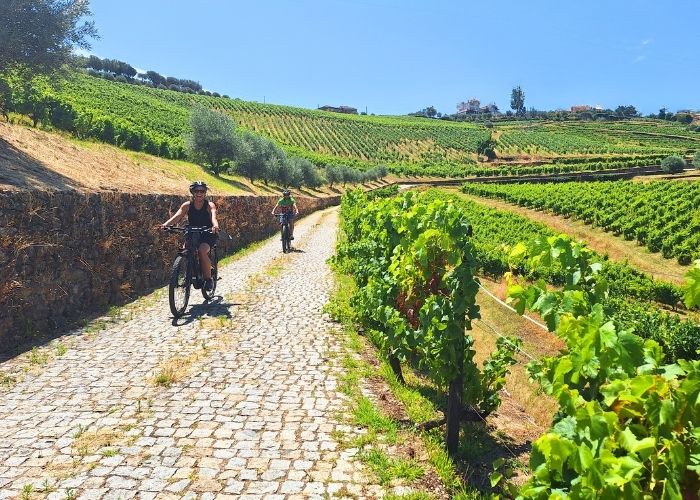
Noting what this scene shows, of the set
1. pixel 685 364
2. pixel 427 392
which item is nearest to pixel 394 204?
pixel 427 392

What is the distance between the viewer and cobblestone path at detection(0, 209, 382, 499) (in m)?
3.93

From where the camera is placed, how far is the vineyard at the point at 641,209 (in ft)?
82.1

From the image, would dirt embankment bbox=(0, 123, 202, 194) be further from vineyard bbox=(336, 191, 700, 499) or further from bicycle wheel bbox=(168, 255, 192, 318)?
vineyard bbox=(336, 191, 700, 499)

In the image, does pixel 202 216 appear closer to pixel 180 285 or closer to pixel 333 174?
pixel 180 285

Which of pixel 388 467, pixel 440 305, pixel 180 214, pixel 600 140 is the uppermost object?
pixel 600 140

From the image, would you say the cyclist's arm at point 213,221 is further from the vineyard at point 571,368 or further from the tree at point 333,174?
the tree at point 333,174

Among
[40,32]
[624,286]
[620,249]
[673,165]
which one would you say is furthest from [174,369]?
[673,165]

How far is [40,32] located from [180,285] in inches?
502

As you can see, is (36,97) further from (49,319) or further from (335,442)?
(335,442)

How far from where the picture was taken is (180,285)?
9.16 m

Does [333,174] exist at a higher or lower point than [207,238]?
higher

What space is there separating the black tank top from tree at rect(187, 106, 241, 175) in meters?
37.1

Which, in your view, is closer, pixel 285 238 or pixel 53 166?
pixel 53 166

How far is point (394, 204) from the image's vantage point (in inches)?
389
